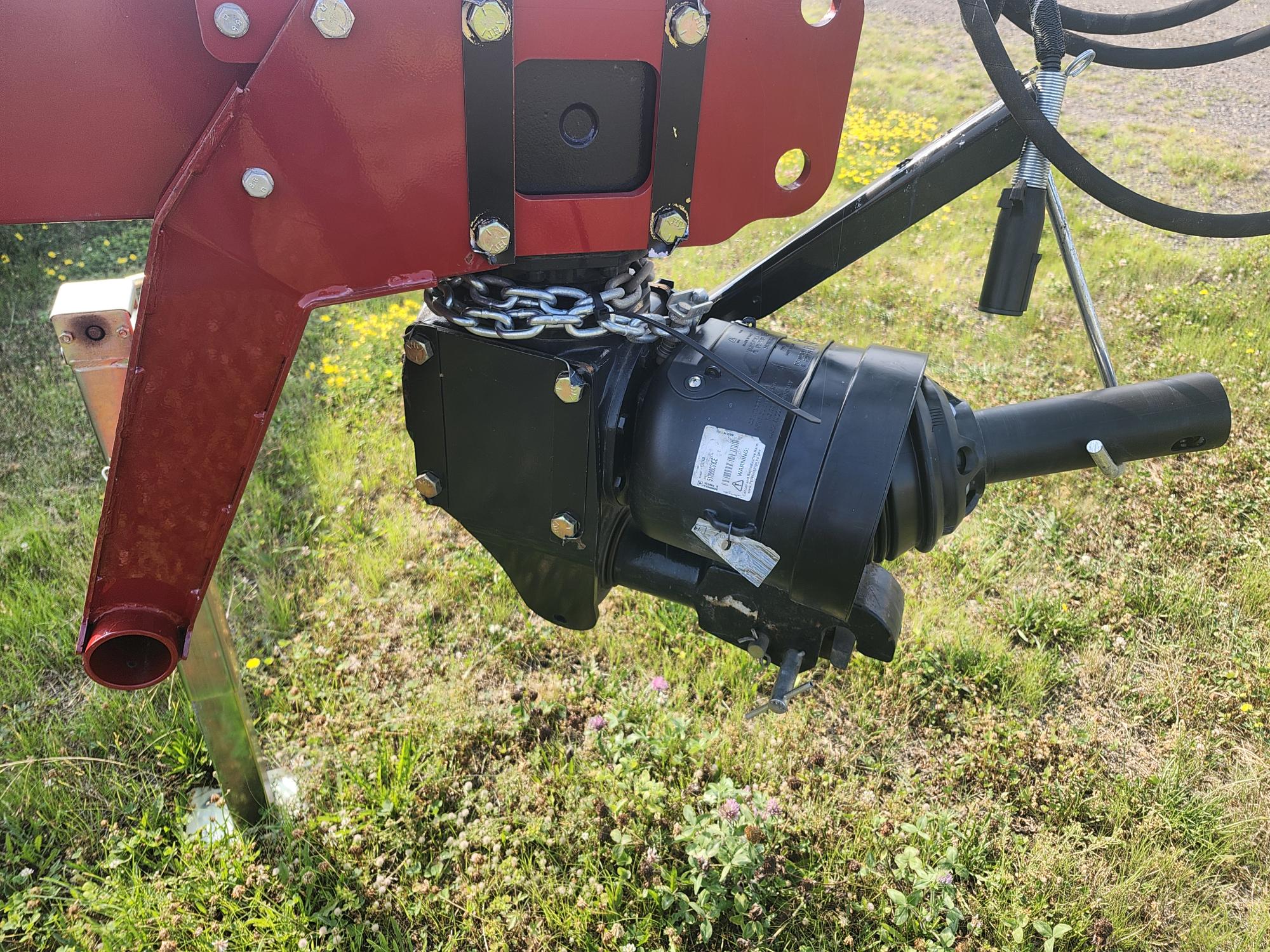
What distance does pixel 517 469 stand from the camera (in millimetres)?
1312

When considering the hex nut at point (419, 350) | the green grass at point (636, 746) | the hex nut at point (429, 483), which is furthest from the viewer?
the green grass at point (636, 746)

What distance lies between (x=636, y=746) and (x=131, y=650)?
3.97 ft

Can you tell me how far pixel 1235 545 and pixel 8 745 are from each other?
3550mm

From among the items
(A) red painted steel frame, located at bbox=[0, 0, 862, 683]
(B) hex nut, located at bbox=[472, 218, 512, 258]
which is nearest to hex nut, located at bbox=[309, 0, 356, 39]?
(A) red painted steel frame, located at bbox=[0, 0, 862, 683]

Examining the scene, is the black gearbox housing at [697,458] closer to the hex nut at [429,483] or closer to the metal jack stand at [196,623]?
the hex nut at [429,483]

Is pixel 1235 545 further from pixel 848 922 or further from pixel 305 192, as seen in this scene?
pixel 305 192

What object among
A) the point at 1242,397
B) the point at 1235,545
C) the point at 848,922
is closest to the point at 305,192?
the point at 848,922

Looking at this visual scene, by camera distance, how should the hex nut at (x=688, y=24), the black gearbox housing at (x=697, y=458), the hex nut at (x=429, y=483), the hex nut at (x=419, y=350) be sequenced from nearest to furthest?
the hex nut at (x=688, y=24)
the black gearbox housing at (x=697, y=458)
the hex nut at (x=419, y=350)
the hex nut at (x=429, y=483)

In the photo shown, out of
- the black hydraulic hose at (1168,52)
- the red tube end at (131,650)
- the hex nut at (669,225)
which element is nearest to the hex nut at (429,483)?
the red tube end at (131,650)

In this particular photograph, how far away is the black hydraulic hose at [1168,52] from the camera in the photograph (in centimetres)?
148

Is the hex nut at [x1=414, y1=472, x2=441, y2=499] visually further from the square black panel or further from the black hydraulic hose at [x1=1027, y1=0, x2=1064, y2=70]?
the black hydraulic hose at [x1=1027, y1=0, x2=1064, y2=70]

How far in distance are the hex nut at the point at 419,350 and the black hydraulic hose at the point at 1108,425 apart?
86cm

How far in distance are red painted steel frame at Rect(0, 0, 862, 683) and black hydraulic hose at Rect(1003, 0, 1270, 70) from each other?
0.62 m

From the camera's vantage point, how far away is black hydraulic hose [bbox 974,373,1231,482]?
138 cm
